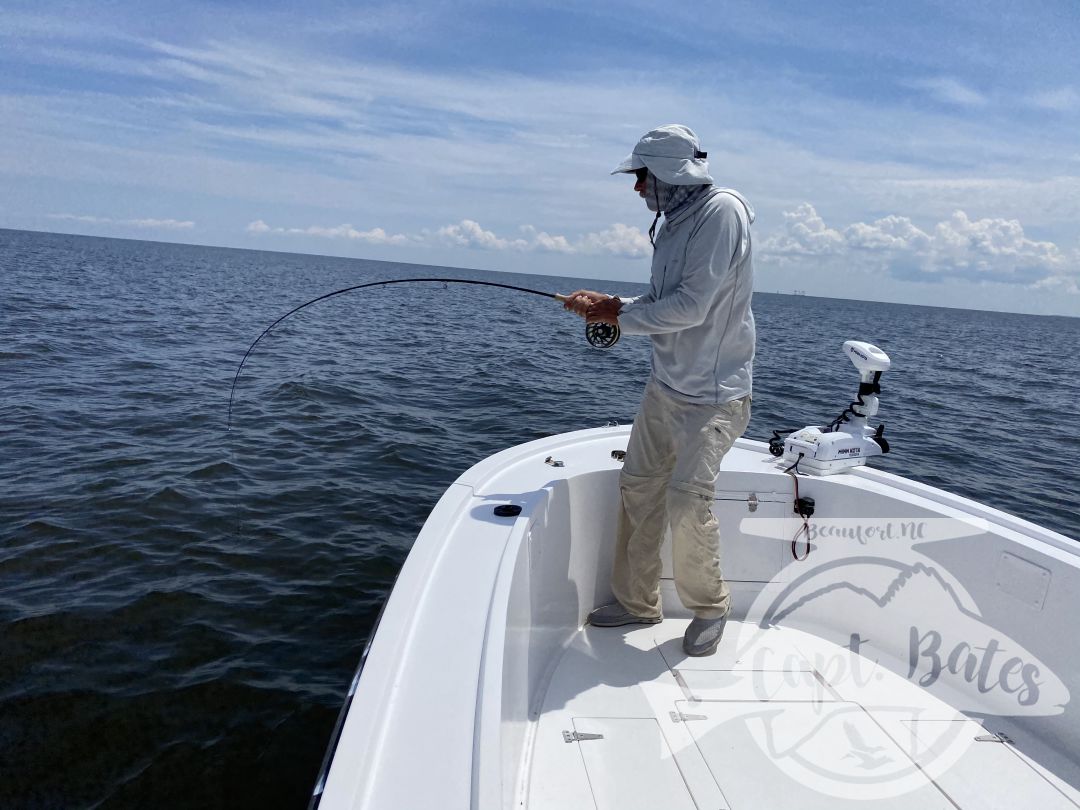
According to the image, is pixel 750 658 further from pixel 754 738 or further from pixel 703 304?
pixel 703 304

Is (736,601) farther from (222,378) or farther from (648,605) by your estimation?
(222,378)

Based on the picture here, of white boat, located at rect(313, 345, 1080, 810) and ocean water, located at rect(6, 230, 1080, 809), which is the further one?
ocean water, located at rect(6, 230, 1080, 809)

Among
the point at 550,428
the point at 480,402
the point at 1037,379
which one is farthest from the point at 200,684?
the point at 1037,379

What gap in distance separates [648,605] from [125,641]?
8.05 feet

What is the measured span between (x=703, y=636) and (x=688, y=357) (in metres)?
1.05

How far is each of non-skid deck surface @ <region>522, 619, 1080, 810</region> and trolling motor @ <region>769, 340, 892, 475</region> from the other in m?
0.76

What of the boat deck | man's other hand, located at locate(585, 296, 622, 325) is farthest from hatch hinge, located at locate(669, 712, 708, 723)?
man's other hand, located at locate(585, 296, 622, 325)

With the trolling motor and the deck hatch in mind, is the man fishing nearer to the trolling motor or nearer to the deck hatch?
the deck hatch

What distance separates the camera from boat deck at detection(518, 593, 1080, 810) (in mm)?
1963

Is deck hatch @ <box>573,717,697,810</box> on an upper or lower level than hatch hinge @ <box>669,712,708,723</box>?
lower

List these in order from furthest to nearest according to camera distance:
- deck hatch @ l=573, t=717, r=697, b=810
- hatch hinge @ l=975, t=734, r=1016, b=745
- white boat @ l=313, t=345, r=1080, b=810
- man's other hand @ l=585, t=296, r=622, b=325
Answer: man's other hand @ l=585, t=296, r=622, b=325
hatch hinge @ l=975, t=734, r=1016, b=745
deck hatch @ l=573, t=717, r=697, b=810
white boat @ l=313, t=345, r=1080, b=810

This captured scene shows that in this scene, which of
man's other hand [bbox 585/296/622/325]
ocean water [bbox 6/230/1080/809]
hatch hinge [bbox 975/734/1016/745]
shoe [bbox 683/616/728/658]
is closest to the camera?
hatch hinge [bbox 975/734/1016/745]

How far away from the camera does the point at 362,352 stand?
507 inches

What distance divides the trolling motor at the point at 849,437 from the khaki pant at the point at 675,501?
62 cm
